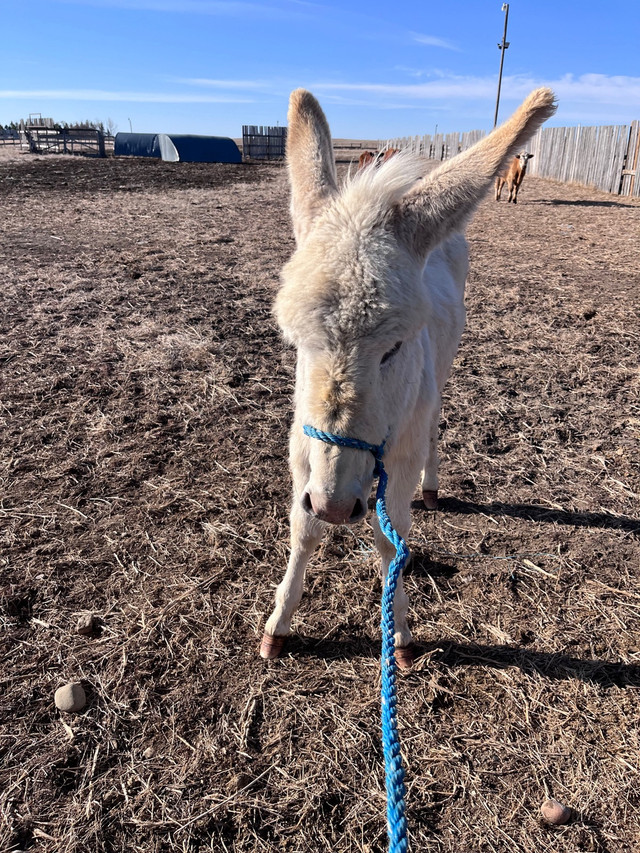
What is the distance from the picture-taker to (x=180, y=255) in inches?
389

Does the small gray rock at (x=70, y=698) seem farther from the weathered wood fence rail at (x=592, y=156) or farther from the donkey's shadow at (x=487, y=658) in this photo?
the weathered wood fence rail at (x=592, y=156)

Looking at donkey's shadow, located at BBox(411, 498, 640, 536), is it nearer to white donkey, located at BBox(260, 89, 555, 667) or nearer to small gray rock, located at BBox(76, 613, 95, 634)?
white donkey, located at BBox(260, 89, 555, 667)

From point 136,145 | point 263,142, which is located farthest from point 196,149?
point 263,142

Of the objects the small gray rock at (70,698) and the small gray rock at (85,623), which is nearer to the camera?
the small gray rock at (70,698)

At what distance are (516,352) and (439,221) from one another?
184 inches

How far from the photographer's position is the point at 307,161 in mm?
2328

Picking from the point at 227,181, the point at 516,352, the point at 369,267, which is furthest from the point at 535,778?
the point at 227,181

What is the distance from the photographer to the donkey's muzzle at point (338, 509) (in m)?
1.81

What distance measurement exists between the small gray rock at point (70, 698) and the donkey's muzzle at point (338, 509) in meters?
1.60

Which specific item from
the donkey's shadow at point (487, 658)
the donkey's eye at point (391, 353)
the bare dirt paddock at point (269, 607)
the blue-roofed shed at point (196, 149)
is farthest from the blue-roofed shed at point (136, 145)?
the donkey's eye at point (391, 353)

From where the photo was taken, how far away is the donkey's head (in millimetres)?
1809

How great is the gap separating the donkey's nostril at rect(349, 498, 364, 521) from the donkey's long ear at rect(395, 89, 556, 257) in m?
0.99

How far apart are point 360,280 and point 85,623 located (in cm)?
234

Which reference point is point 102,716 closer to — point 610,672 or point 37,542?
point 37,542
